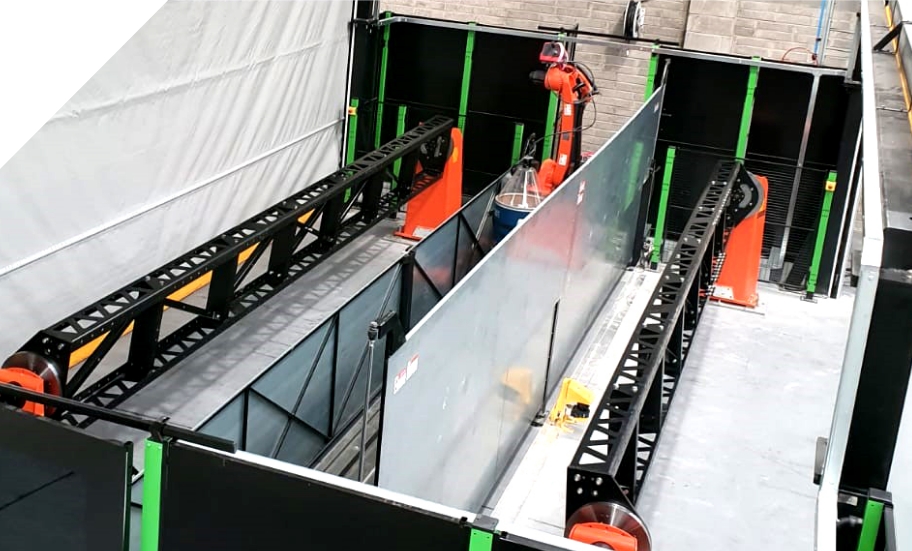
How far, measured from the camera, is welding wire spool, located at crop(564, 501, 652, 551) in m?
5.40

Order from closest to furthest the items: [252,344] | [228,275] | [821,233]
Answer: [228,275]
[252,344]
[821,233]

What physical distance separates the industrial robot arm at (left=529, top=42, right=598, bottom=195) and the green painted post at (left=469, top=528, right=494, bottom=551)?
329 inches

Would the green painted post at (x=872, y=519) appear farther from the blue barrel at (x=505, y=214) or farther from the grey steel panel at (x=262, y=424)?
the blue barrel at (x=505, y=214)

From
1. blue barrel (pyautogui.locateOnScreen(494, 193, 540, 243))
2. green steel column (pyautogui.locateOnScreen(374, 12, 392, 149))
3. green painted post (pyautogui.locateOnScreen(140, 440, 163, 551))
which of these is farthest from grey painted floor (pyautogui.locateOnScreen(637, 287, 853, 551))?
green steel column (pyautogui.locateOnScreen(374, 12, 392, 149))

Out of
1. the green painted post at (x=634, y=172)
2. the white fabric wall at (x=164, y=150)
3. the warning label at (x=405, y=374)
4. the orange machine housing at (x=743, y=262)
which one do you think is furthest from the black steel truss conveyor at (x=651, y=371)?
the white fabric wall at (x=164, y=150)

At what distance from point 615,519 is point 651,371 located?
2379 mm

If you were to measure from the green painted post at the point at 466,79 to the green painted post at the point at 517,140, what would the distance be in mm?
692

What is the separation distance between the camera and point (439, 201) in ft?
42.9

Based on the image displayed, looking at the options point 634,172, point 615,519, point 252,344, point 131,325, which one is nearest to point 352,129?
point 634,172

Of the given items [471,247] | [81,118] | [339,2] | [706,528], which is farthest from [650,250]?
[81,118]

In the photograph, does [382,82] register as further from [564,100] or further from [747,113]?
[747,113]

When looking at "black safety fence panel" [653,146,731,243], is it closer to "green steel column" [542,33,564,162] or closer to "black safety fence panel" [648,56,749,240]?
"black safety fence panel" [648,56,749,240]

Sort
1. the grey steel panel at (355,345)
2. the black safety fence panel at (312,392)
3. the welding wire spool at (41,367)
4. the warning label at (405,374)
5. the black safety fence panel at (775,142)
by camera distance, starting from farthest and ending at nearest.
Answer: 1. the black safety fence panel at (775,142)
2. the grey steel panel at (355,345)
3. the welding wire spool at (41,367)
4. the black safety fence panel at (312,392)
5. the warning label at (405,374)

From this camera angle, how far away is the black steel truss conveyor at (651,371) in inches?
233
